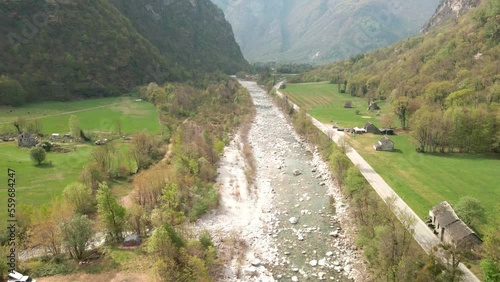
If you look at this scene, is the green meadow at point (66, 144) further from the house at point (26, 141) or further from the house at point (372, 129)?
the house at point (372, 129)

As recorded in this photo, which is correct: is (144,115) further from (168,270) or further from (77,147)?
(168,270)

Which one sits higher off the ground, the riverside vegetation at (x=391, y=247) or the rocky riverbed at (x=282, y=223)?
the riverside vegetation at (x=391, y=247)

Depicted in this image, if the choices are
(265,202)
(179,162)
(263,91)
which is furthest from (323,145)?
(263,91)

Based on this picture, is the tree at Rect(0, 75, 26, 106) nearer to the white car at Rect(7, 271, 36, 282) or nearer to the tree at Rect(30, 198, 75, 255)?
the tree at Rect(30, 198, 75, 255)

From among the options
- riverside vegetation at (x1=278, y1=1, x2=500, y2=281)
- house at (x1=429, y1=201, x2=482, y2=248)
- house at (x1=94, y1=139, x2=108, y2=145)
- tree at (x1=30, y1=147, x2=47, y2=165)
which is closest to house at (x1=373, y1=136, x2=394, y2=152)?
riverside vegetation at (x1=278, y1=1, x2=500, y2=281)

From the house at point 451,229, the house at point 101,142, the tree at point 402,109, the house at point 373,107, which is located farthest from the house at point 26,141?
the house at point 373,107
